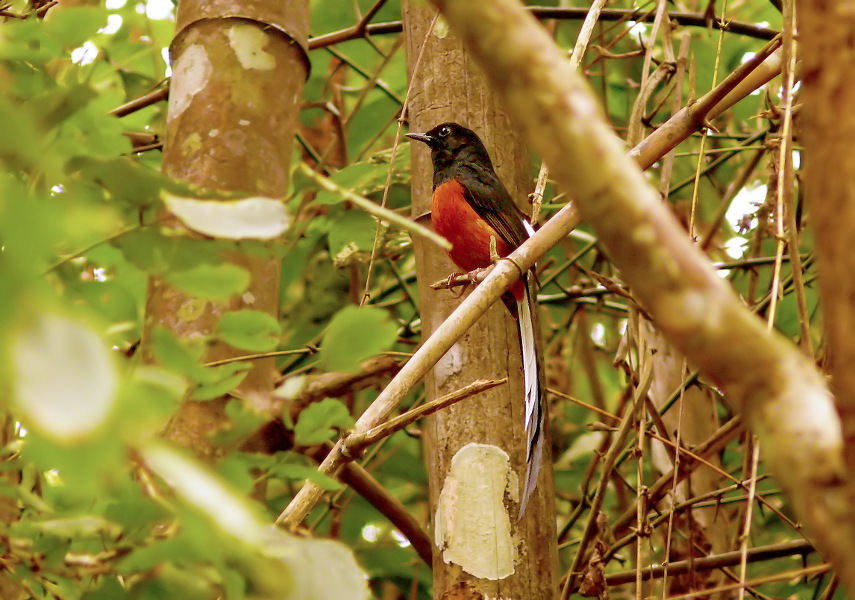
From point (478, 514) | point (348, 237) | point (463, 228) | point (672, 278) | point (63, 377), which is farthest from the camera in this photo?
point (463, 228)

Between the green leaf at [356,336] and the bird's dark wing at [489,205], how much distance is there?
2.40 meters

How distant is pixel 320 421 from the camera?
97 centimetres

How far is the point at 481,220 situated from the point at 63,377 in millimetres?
3224

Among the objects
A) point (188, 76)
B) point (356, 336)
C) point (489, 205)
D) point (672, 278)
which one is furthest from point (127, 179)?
point (489, 205)

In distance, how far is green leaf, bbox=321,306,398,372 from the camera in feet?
2.96

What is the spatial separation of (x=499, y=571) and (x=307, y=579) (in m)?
1.31

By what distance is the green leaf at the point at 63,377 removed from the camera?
0.51 m

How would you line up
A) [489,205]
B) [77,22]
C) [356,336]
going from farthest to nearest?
[489,205] → [77,22] → [356,336]

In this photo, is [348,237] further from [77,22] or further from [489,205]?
[77,22]

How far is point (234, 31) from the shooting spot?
6.79ft

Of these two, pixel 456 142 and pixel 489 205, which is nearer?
pixel 456 142

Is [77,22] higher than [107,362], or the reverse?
[77,22]

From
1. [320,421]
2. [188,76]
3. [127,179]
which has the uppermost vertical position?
[188,76]

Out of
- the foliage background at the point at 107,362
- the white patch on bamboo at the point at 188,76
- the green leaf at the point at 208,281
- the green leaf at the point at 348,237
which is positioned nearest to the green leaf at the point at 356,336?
the foliage background at the point at 107,362
